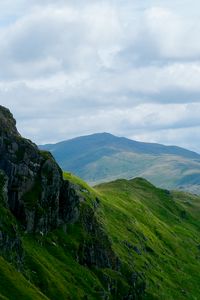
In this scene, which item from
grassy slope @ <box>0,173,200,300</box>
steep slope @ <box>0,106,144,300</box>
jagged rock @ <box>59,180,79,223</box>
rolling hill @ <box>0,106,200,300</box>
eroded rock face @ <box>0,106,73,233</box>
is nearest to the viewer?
grassy slope @ <box>0,173,200,300</box>

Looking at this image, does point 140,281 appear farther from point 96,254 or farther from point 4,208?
point 4,208

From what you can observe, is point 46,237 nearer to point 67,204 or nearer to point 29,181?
point 29,181

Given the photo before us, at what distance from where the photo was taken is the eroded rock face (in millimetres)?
120625

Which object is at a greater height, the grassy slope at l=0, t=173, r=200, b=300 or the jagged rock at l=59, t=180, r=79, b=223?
the jagged rock at l=59, t=180, r=79, b=223

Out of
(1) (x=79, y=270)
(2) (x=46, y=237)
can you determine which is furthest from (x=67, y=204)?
(1) (x=79, y=270)

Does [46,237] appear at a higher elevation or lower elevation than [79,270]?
higher

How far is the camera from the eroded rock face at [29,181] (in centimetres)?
12062

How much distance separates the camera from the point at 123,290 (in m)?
135

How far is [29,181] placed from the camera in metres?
124

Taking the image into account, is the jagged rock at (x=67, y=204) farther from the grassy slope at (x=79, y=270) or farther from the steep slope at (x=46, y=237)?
the grassy slope at (x=79, y=270)

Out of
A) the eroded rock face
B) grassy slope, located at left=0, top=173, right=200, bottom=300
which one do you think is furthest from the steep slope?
grassy slope, located at left=0, top=173, right=200, bottom=300

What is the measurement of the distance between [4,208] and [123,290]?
4056cm

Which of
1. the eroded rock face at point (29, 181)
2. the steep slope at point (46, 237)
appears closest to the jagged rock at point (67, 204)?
the steep slope at point (46, 237)

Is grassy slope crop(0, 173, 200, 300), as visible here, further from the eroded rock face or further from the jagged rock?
the eroded rock face
